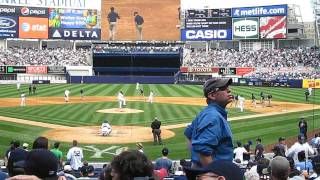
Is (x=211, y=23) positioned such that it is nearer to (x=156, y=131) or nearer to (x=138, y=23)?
(x=138, y=23)

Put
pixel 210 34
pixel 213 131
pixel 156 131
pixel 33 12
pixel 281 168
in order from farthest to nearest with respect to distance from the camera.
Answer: pixel 210 34
pixel 33 12
pixel 156 131
pixel 281 168
pixel 213 131

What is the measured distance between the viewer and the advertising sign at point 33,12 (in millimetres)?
85875

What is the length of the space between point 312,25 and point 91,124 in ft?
249

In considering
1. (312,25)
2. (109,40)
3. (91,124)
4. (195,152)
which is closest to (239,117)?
(91,124)

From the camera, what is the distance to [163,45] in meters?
89.2

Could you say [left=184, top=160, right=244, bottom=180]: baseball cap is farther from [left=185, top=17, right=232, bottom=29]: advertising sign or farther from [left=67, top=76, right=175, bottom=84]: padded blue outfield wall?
[left=185, top=17, right=232, bottom=29]: advertising sign

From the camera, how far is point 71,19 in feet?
289

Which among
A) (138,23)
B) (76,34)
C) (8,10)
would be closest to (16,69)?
(8,10)

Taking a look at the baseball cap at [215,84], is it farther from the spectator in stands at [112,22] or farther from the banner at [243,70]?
the spectator in stands at [112,22]

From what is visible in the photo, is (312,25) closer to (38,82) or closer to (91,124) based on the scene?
(38,82)

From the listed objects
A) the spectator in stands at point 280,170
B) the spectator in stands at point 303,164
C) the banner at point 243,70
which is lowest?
the spectator in stands at point 303,164

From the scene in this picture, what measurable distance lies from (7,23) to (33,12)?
4787 millimetres

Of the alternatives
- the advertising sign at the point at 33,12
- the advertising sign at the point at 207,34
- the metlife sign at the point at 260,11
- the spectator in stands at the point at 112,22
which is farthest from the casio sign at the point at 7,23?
the metlife sign at the point at 260,11

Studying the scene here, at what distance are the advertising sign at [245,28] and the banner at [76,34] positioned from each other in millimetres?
23737
